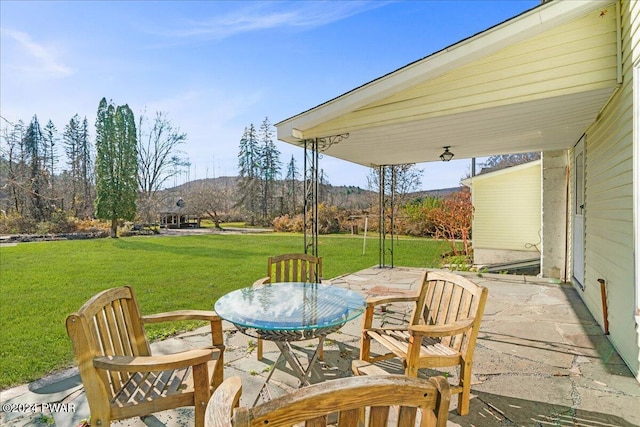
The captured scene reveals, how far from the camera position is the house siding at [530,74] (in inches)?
119

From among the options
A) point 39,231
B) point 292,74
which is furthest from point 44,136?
point 292,74

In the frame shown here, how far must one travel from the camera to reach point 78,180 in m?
24.4

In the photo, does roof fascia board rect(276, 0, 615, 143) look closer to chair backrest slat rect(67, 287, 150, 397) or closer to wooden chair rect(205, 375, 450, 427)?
chair backrest slat rect(67, 287, 150, 397)

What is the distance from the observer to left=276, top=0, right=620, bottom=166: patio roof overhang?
3.03 m

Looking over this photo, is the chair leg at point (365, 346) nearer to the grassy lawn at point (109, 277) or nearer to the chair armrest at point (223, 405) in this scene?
the chair armrest at point (223, 405)

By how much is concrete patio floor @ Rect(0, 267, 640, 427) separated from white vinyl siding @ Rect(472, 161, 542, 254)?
515cm

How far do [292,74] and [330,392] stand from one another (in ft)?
29.0

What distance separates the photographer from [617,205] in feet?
10.3

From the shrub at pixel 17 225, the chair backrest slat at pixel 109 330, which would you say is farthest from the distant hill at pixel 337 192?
the chair backrest slat at pixel 109 330

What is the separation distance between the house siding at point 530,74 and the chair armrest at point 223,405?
11.5ft

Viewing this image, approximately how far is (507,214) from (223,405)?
33.1 ft

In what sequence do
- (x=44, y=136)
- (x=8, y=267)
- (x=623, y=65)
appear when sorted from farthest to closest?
(x=44, y=136), (x=8, y=267), (x=623, y=65)

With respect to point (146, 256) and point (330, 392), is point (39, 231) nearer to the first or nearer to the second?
point (146, 256)

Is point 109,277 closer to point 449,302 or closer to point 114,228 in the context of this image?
point 449,302
